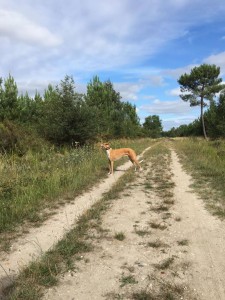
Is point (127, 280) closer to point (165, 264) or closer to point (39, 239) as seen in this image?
point (165, 264)

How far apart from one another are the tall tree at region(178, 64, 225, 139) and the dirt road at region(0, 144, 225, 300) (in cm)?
4366

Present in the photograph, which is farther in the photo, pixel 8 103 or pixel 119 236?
pixel 8 103

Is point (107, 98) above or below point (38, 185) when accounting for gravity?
above

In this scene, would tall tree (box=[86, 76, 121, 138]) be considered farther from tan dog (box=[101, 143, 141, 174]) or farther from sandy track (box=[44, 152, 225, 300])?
sandy track (box=[44, 152, 225, 300])

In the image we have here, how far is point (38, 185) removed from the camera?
864cm

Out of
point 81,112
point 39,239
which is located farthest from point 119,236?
point 81,112

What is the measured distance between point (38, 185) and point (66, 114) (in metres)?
10.7

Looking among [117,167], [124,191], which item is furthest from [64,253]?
[117,167]

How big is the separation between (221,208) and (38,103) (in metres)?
32.2

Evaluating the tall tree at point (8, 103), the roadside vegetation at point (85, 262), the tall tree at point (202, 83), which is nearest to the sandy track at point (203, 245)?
the roadside vegetation at point (85, 262)

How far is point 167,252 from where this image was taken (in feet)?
15.6

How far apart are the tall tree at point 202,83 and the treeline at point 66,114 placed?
52.2ft

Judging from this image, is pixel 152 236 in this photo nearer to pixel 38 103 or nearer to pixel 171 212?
pixel 171 212

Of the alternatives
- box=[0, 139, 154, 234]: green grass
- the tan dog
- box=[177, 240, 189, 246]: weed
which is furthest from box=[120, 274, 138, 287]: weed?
the tan dog
